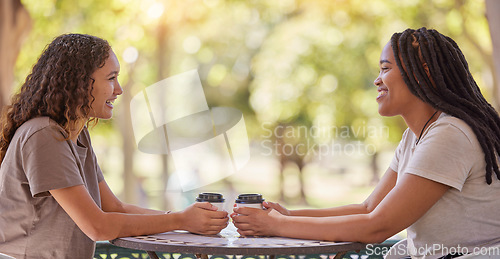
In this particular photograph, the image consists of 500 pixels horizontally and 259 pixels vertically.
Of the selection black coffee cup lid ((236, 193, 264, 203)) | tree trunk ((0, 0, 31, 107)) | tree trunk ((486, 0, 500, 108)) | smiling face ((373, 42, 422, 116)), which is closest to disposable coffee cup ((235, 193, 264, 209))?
black coffee cup lid ((236, 193, 264, 203))

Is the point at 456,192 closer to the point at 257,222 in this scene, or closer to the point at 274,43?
the point at 257,222

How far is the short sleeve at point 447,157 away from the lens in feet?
4.88

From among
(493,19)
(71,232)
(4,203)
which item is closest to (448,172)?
(71,232)

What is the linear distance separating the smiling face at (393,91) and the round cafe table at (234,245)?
1.55 ft

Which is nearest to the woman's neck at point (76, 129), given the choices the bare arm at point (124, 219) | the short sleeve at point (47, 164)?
the short sleeve at point (47, 164)

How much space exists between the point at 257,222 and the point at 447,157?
573mm

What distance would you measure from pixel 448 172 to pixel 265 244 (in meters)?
0.53

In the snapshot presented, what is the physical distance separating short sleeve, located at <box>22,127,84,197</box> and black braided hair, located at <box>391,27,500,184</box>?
1039mm

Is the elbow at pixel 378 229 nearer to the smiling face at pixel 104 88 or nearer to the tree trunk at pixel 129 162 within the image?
the smiling face at pixel 104 88

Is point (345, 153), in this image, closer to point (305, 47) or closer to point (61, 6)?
point (305, 47)

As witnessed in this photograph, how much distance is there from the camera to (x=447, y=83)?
165cm

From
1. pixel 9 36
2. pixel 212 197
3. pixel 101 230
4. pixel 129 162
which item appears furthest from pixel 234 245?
pixel 129 162

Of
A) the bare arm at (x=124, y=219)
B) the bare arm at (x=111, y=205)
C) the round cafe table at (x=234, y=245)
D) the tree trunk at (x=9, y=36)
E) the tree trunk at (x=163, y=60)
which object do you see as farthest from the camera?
the tree trunk at (x=163, y=60)

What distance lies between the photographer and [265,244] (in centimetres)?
151
